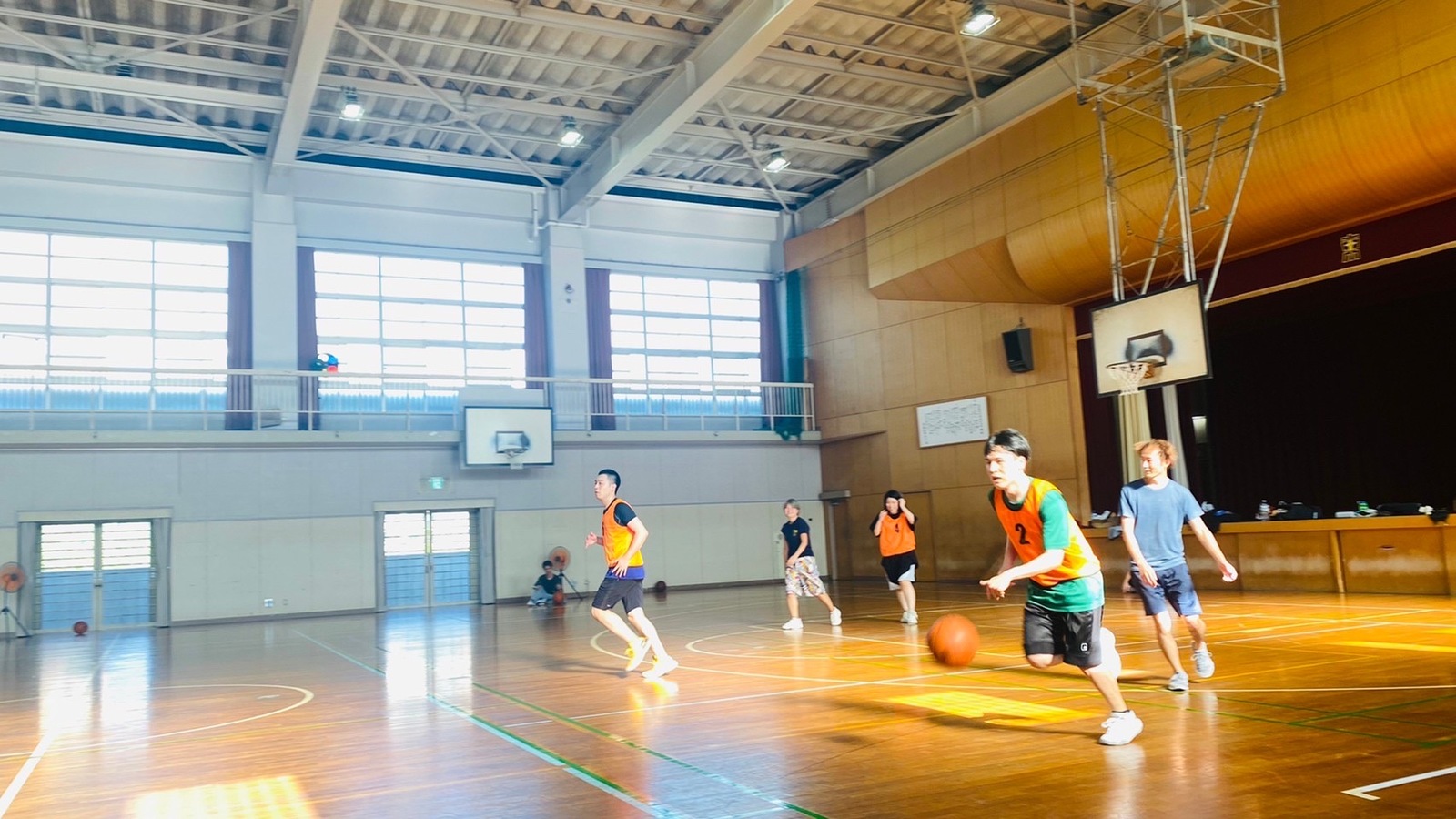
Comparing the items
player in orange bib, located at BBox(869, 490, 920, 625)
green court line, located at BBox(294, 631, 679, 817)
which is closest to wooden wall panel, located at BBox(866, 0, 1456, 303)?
player in orange bib, located at BBox(869, 490, 920, 625)

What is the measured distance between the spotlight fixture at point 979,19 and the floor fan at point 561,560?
534 inches

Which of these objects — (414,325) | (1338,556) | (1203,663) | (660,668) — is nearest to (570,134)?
(414,325)

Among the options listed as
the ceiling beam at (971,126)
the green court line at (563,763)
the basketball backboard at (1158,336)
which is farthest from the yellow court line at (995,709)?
the ceiling beam at (971,126)

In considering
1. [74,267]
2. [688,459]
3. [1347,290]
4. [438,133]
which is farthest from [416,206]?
[1347,290]

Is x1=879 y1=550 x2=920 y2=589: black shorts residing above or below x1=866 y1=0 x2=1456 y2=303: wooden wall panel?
below

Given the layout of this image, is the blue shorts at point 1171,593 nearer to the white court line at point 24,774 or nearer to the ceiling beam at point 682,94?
the white court line at point 24,774

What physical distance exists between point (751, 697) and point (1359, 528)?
11.2m

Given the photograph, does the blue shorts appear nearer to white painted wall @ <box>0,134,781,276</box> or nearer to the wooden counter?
the wooden counter

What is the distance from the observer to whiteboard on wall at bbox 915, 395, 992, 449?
70.4 ft

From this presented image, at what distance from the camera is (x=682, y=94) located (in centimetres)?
1881

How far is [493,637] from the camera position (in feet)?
46.8

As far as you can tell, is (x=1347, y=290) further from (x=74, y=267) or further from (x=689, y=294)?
(x=74, y=267)

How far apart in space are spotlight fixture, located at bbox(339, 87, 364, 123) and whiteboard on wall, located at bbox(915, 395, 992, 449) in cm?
1272

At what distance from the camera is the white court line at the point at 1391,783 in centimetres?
425
